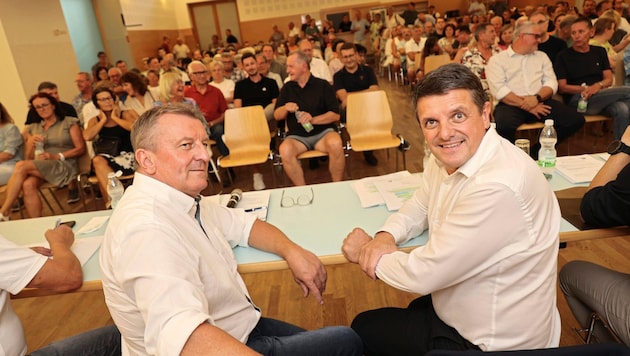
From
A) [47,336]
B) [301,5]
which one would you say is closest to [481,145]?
[47,336]

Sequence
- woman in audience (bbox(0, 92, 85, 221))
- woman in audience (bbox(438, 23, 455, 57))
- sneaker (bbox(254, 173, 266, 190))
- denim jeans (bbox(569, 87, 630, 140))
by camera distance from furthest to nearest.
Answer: woman in audience (bbox(438, 23, 455, 57)) < sneaker (bbox(254, 173, 266, 190)) < woman in audience (bbox(0, 92, 85, 221)) < denim jeans (bbox(569, 87, 630, 140))

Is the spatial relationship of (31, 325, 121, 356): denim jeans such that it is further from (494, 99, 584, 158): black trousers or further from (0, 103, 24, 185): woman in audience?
(494, 99, 584, 158): black trousers

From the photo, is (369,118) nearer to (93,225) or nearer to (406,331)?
(93,225)

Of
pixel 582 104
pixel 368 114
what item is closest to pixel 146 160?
pixel 368 114

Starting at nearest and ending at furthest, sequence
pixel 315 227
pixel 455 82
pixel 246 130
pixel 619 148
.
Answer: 1. pixel 455 82
2. pixel 619 148
3. pixel 315 227
4. pixel 246 130

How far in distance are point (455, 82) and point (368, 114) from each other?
293 cm

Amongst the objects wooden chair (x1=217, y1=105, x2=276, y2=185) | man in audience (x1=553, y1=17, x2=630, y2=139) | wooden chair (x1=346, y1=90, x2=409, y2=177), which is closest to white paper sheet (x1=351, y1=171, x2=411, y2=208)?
wooden chair (x1=346, y1=90, x2=409, y2=177)

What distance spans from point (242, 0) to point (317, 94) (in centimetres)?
1370

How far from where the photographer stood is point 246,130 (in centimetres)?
421

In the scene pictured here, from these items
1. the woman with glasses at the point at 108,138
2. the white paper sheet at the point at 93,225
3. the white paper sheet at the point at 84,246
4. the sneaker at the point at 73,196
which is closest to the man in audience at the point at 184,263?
the white paper sheet at the point at 84,246

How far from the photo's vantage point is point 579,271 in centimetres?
169

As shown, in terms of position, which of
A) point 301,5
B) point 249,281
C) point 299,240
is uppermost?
point 301,5

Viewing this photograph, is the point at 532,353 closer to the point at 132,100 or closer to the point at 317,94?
the point at 317,94

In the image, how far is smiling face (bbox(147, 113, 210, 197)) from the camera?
1.30 m
